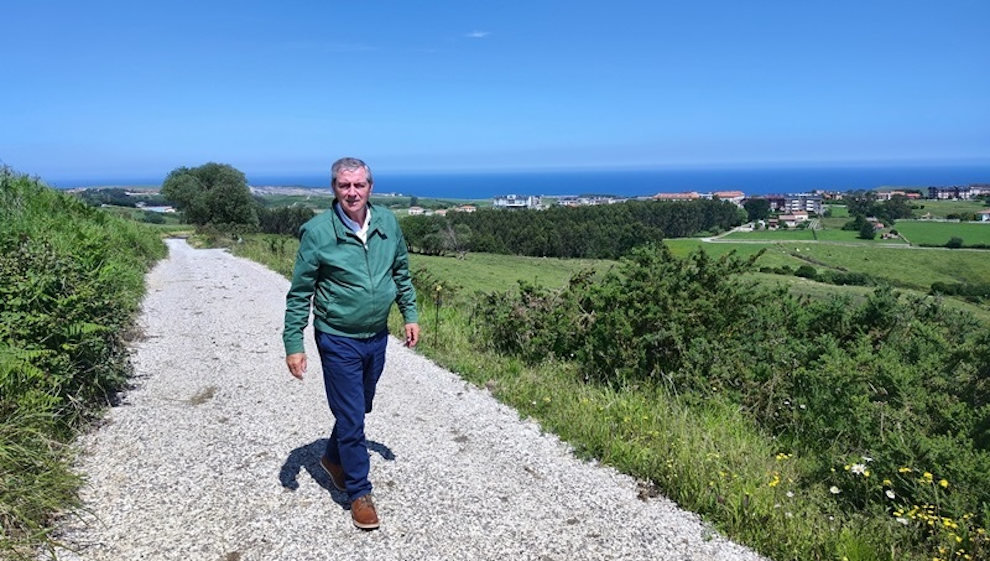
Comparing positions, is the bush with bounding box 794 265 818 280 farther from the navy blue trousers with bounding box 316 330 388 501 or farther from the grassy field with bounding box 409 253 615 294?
the navy blue trousers with bounding box 316 330 388 501

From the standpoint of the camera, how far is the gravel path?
373 cm

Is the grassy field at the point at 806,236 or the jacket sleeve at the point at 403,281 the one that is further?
the grassy field at the point at 806,236

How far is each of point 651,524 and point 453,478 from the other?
153 centimetres

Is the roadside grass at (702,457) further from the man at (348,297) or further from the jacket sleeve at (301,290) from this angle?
the jacket sleeve at (301,290)

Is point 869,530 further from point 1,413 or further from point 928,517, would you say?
point 1,413

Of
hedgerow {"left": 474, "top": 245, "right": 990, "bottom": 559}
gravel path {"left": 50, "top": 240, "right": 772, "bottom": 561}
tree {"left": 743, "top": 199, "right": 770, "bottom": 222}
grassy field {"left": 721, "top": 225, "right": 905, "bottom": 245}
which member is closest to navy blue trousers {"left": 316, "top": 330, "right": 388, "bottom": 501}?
gravel path {"left": 50, "top": 240, "right": 772, "bottom": 561}

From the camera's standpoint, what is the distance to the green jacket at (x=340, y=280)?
385 cm

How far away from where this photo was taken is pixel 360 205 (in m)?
3.88

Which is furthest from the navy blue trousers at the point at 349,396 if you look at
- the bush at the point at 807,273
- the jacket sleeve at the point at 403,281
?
the bush at the point at 807,273

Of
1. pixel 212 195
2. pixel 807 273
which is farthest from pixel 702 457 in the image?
pixel 212 195

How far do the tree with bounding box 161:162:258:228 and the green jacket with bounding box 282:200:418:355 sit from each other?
155 ft

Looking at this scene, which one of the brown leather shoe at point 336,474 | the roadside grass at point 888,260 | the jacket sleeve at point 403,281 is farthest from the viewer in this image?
the roadside grass at point 888,260

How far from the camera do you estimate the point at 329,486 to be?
4512mm

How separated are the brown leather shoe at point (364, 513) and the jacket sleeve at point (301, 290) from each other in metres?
1.08
